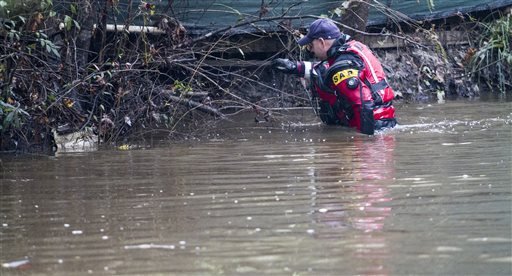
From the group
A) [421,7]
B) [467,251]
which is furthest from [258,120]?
[467,251]

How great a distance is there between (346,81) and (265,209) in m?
4.32

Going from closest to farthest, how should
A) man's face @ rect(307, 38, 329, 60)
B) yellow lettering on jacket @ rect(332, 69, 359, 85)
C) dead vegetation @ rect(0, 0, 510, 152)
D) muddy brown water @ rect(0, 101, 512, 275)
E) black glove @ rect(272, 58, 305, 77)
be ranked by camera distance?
1. muddy brown water @ rect(0, 101, 512, 275)
2. dead vegetation @ rect(0, 0, 510, 152)
3. yellow lettering on jacket @ rect(332, 69, 359, 85)
4. man's face @ rect(307, 38, 329, 60)
5. black glove @ rect(272, 58, 305, 77)

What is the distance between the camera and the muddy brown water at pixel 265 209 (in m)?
3.69

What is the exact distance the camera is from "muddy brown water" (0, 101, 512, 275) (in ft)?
12.1

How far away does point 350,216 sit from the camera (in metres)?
4.44

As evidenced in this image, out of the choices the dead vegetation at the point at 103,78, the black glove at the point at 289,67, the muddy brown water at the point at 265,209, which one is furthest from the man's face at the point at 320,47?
the muddy brown water at the point at 265,209

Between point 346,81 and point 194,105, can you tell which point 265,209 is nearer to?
point 346,81

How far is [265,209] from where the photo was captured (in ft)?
15.4

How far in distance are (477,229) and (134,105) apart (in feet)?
16.9

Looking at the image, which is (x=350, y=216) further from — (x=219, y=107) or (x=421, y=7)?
(x=421, y=7)

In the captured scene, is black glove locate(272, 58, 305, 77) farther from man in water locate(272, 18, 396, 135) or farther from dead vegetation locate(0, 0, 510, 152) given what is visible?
dead vegetation locate(0, 0, 510, 152)

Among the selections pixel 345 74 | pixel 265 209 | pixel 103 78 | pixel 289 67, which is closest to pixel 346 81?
pixel 345 74

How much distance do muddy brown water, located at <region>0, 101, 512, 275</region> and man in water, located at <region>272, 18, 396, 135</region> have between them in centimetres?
113

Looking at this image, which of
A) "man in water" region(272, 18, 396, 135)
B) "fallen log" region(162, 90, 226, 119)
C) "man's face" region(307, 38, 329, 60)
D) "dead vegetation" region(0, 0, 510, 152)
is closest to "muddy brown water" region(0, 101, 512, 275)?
"dead vegetation" region(0, 0, 510, 152)
